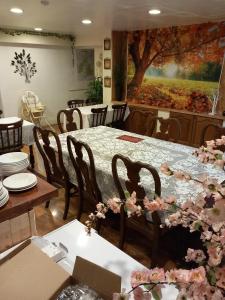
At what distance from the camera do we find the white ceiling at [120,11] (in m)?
2.69

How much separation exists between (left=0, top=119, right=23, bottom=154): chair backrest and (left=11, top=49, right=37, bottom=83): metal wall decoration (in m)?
3.10

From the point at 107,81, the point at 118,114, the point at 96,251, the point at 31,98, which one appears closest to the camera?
the point at 96,251

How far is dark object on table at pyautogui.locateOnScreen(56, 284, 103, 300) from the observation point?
693mm

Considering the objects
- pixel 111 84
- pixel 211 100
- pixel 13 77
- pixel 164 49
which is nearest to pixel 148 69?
pixel 164 49

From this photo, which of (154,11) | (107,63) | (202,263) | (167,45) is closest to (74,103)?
(107,63)

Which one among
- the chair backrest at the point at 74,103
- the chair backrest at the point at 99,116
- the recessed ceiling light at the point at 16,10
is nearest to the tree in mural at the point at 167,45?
the chair backrest at the point at 74,103

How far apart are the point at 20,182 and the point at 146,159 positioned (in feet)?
3.94

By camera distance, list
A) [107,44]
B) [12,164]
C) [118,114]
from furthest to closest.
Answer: [107,44]
[118,114]
[12,164]

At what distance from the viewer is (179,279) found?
42 cm

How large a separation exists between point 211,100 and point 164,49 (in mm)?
1310

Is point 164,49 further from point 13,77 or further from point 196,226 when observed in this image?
point 196,226

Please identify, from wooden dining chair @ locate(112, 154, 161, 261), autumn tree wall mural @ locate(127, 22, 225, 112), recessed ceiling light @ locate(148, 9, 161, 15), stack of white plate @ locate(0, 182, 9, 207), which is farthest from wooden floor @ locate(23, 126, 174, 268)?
autumn tree wall mural @ locate(127, 22, 225, 112)

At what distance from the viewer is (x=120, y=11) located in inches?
122

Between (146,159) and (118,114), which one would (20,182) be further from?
(118,114)
